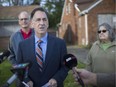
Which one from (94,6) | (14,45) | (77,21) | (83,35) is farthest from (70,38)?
(14,45)

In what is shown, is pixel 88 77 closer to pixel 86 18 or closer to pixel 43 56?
pixel 43 56

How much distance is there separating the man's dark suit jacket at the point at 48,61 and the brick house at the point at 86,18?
27024mm

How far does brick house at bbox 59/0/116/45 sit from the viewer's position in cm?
3192

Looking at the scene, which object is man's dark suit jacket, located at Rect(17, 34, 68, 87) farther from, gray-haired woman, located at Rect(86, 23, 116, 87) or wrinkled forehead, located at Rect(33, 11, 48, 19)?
gray-haired woman, located at Rect(86, 23, 116, 87)

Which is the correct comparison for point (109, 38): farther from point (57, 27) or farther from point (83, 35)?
point (57, 27)

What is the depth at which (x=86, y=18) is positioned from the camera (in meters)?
32.4

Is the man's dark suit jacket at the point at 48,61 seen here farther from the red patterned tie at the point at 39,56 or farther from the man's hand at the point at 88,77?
the man's hand at the point at 88,77

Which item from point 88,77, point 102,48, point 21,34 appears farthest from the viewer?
Result: point 21,34

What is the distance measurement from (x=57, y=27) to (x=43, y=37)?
148 ft

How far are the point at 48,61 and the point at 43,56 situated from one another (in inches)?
3.3

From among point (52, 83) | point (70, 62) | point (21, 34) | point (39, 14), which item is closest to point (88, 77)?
point (70, 62)

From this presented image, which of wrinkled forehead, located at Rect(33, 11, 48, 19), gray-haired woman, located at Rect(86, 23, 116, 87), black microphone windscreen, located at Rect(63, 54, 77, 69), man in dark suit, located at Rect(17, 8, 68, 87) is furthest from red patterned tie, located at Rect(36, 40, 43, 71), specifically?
black microphone windscreen, located at Rect(63, 54, 77, 69)

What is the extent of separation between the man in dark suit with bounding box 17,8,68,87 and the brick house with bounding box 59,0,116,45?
27.0m

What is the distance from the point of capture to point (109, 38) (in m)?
5.18
